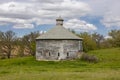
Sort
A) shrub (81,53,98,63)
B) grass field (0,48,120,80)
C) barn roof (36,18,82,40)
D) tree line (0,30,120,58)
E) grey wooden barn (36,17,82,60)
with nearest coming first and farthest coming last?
grass field (0,48,120,80), shrub (81,53,98,63), grey wooden barn (36,17,82,60), barn roof (36,18,82,40), tree line (0,30,120,58)

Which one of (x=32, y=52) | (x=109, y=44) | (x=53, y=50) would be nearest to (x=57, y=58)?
(x=53, y=50)

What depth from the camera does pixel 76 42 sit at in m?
52.9

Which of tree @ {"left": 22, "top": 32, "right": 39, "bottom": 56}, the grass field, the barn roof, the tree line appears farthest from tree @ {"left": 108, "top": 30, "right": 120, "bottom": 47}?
the grass field

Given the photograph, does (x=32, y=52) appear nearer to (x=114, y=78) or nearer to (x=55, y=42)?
(x=55, y=42)

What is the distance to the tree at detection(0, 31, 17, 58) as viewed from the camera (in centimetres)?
8012

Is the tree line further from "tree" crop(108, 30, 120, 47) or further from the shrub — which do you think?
the shrub

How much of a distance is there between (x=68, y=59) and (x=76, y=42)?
3276 millimetres

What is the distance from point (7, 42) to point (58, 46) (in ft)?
103

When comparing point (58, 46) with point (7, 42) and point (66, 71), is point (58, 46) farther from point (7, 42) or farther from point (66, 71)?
point (7, 42)

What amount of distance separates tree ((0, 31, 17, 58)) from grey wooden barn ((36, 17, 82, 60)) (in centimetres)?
2877

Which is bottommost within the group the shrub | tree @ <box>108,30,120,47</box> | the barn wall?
the shrub

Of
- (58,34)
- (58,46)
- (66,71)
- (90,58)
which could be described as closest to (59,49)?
(58,46)

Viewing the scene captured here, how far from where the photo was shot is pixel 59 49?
5238cm

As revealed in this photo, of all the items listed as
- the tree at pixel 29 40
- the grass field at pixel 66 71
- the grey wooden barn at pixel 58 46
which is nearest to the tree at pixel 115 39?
the tree at pixel 29 40
